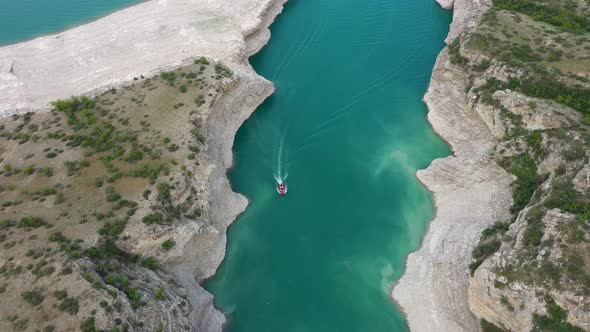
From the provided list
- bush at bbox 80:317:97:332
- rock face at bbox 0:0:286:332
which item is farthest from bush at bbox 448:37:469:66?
bush at bbox 80:317:97:332

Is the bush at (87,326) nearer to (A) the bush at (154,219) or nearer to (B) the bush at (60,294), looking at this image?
(B) the bush at (60,294)

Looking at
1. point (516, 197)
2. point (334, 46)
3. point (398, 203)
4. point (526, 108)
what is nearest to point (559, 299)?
point (516, 197)

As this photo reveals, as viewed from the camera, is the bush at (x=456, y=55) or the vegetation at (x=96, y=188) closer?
the vegetation at (x=96, y=188)

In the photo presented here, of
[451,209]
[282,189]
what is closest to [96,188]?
[282,189]

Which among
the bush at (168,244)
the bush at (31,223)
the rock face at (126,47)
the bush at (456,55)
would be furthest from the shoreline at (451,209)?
the bush at (31,223)

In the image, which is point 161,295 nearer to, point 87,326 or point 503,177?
point 87,326

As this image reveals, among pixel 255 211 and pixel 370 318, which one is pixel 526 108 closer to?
pixel 370 318
